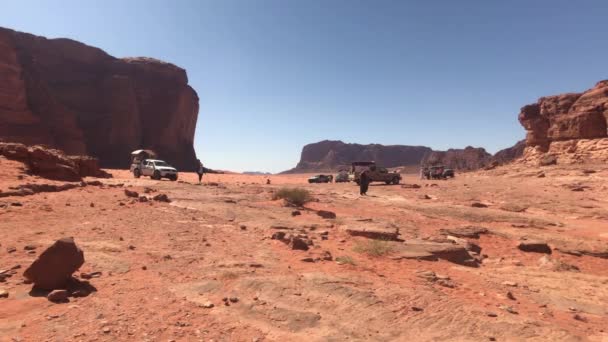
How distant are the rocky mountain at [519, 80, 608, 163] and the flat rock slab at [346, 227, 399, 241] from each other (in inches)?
1329

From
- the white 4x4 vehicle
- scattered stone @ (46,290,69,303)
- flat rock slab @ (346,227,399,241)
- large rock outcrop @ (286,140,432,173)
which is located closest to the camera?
scattered stone @ (46,290,69,303)

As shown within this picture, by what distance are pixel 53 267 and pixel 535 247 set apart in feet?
37.3

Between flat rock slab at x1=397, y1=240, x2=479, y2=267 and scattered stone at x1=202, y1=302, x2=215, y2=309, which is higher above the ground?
scattered stone at x1=202, y1=302, x2=215, y2=309

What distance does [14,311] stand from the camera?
13.2 feet

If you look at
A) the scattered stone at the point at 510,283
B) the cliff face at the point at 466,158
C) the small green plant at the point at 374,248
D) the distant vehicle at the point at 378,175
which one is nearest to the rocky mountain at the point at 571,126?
the distant vehicle at the point at 378,175

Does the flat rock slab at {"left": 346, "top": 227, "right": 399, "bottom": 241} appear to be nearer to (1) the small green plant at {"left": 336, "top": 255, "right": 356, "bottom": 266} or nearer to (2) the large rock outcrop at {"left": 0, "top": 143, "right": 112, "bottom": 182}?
(1) the small green plant at {"left": 336, "top": 255, "right": 356, "bottom": 266}

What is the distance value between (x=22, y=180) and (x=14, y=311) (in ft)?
40.5

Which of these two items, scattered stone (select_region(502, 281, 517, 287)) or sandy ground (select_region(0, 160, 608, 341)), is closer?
sandy ground (select_region(0, 160, 608, 341))

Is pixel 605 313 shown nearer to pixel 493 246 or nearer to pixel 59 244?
pixel 493 246

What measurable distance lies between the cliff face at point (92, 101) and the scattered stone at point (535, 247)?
54014 mm

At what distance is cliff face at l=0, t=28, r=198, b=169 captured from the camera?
49.6 meters

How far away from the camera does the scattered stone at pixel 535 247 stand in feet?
33.9

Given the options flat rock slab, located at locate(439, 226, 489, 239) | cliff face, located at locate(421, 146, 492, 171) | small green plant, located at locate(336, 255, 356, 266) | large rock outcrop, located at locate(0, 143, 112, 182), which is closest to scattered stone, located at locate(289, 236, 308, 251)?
small green plant, located at locate(336, 255, 356, 266)

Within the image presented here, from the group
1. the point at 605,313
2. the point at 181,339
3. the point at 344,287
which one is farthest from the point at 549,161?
the point at 181,339
